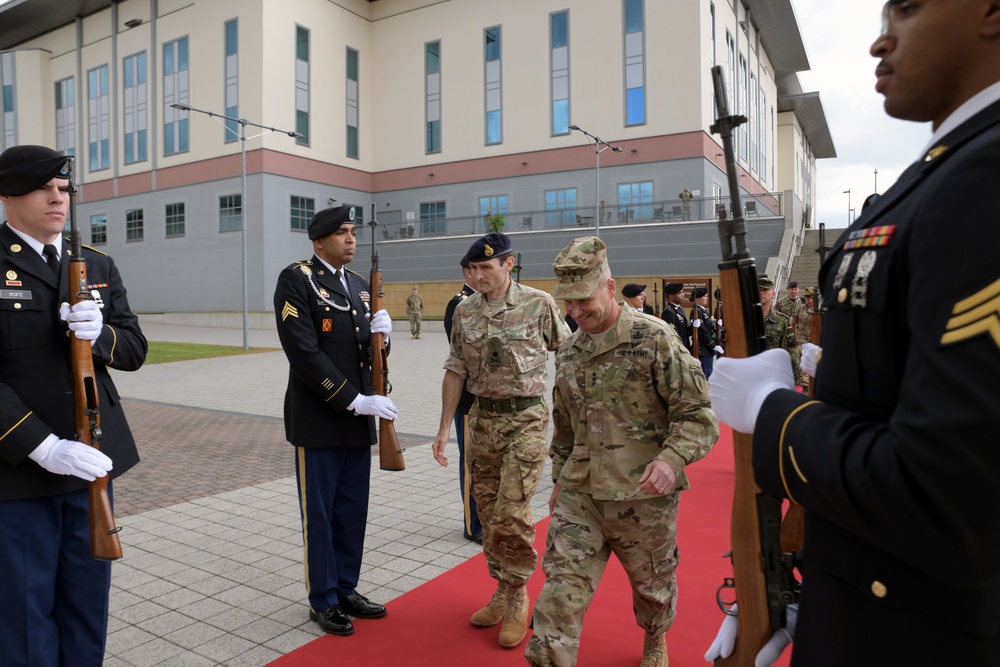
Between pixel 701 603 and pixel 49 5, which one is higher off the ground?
pixel 49 5

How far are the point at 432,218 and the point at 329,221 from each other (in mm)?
34639

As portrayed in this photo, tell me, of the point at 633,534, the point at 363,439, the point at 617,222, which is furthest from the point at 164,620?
the point at 617,222

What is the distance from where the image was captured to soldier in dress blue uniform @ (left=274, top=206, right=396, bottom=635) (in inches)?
161

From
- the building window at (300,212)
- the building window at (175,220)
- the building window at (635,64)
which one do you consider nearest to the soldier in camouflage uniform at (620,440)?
the building window at (635,64)

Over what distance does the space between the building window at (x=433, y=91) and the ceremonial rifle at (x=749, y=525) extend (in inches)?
1516

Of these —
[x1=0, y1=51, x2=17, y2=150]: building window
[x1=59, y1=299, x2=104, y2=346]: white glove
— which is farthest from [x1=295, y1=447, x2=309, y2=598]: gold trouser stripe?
[x1=0, y1=51, x2=17, y2=150]: building window

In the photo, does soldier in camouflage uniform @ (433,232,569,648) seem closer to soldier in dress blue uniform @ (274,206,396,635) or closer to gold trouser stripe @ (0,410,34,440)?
soldier in dress blue uniform @ (274,206,396,635)

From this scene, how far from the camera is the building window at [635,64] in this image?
1308 inches

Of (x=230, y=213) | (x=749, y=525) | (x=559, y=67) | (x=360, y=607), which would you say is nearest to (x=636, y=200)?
(x=559, y=67)

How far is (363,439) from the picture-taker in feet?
14.2

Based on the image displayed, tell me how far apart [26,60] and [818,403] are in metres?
53.2

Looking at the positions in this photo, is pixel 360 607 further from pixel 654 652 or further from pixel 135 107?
pixel 135 107

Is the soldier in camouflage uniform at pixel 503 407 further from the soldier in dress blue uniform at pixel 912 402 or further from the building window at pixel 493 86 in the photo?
the building window at pixel 493 86

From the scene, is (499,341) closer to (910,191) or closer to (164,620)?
(164,620)
